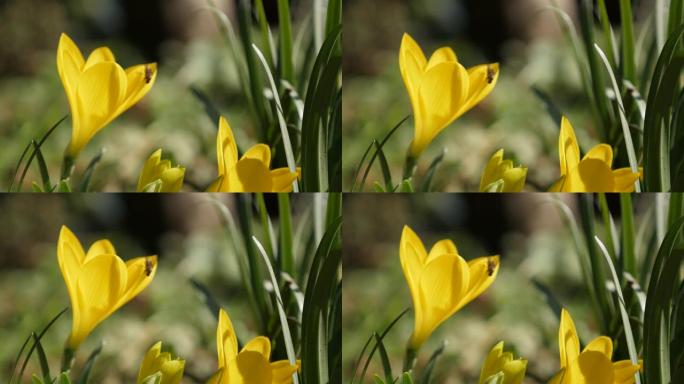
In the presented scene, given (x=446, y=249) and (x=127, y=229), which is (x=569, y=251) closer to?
(x=446, y=249)

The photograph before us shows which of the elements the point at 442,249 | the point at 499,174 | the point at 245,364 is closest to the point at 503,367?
the point at 442,249

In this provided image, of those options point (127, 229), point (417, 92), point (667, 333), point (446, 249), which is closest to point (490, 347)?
point (446, 249)

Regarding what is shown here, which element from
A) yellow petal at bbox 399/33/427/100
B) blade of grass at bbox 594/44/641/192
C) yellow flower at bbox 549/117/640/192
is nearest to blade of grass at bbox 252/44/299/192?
yellow petal at bbox 399/33/427/100

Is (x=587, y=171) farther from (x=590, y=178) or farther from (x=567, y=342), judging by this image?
(x=567, y=342)

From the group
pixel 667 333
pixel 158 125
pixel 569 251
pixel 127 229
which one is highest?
pixel 158 125

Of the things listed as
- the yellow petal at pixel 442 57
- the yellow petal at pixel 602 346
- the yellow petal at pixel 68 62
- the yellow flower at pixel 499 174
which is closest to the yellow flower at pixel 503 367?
the yellow petal at pixel 602 346

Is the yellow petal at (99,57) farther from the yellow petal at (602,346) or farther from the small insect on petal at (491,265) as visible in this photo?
the yellow petal at (602,346)
